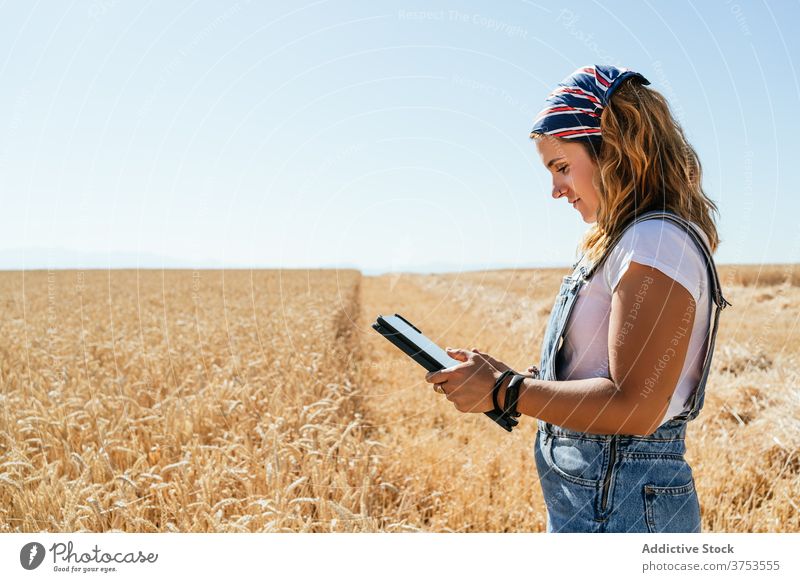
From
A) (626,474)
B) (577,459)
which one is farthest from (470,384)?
(626,474)

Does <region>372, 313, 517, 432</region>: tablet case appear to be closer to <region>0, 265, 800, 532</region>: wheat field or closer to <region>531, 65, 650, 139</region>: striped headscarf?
<region>531, 65, 650, 139</region>: striped headscarf

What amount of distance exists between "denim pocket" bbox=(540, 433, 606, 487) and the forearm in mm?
131

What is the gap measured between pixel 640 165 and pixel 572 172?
19cm

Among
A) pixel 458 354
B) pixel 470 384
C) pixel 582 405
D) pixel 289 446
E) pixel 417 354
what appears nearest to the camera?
pixel 582 405

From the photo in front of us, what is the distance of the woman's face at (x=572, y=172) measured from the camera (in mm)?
1598

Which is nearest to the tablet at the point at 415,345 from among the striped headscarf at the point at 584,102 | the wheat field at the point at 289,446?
the striped headscarf at the point at 584,102

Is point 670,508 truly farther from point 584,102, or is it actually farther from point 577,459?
point 584,102

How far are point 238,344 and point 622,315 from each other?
22.4ft

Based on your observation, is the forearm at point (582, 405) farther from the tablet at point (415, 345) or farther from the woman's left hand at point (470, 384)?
the tablet at point (415, 345)

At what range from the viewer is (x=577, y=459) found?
1.61 meters

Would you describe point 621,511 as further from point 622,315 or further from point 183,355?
point 183,355

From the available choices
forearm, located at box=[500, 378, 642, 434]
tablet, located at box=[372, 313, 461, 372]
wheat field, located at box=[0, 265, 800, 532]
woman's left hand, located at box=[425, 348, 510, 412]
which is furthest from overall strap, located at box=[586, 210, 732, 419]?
wheat field, located at box=[0, 265, 800, 532]
